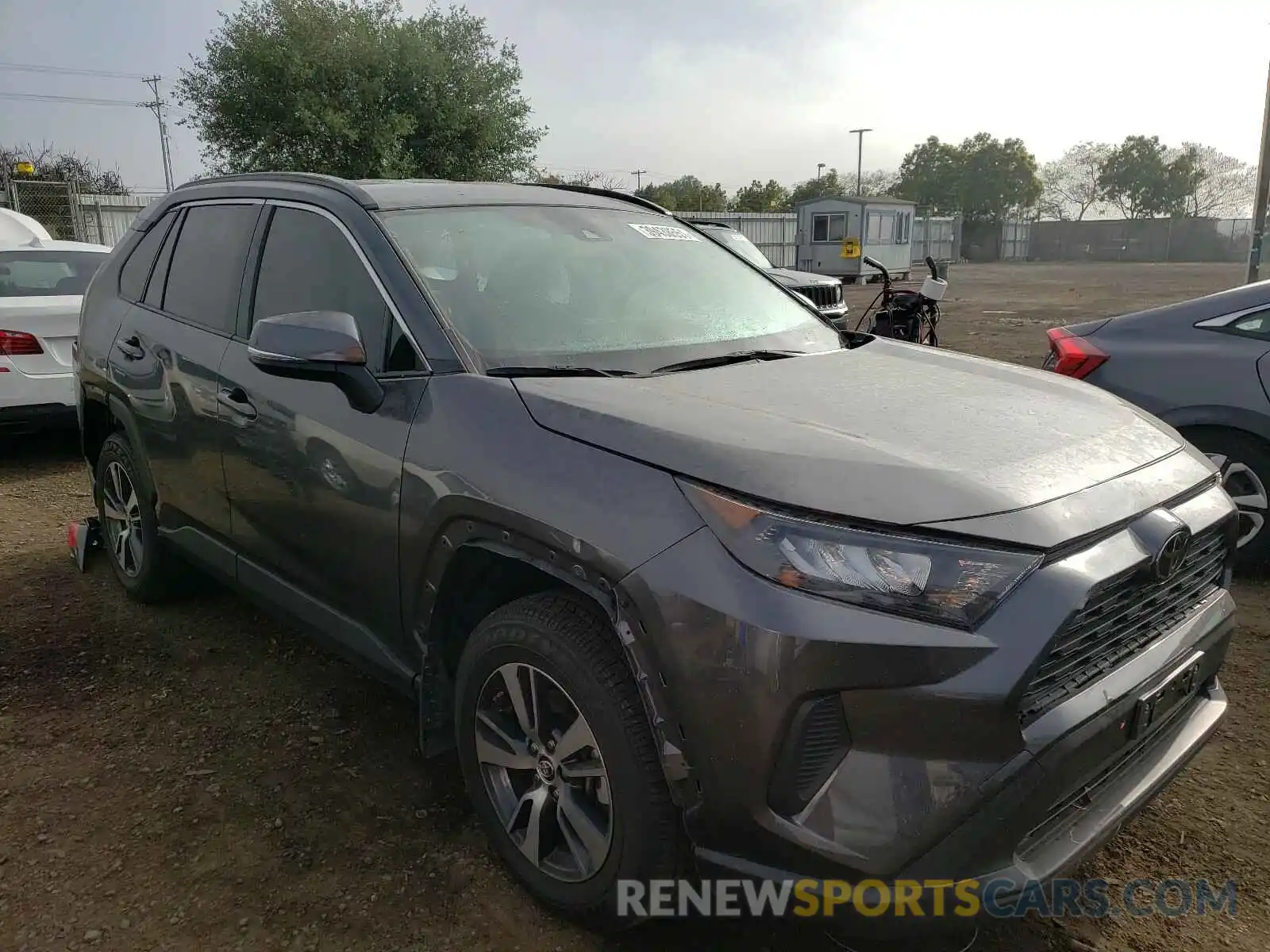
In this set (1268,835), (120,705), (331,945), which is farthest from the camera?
(120,705)

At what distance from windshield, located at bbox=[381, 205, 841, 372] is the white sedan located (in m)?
4.52

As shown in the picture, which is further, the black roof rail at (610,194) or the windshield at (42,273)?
the windshield at (42,273)

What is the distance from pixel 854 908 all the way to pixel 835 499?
759 millimetres

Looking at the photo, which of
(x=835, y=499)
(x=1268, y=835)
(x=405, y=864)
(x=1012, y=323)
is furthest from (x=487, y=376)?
(x=1012, y=323)

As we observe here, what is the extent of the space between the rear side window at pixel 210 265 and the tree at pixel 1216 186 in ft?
247

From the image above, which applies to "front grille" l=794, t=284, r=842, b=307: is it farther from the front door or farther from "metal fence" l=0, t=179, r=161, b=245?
"metal fence" l=0, t=179, r=161, b=245

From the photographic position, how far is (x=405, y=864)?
8.22 feet

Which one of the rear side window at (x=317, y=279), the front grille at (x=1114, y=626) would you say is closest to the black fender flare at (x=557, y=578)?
the rear side window at (x=317, y=279)

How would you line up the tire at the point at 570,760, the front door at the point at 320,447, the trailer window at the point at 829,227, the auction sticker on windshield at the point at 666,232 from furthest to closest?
the trailer window at the point at 829,227, the auction sticker on windshield at the point at 666,232, the front door at the point at 320,447, the tire at the point at 570,760

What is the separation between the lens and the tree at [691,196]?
44062mm

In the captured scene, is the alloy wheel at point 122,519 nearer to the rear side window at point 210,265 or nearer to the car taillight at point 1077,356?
the rear side window at point 210,265

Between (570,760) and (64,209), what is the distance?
20846mm

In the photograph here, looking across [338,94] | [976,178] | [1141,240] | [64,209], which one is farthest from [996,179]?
[64,209]

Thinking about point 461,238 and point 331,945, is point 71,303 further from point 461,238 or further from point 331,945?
point 331,945
